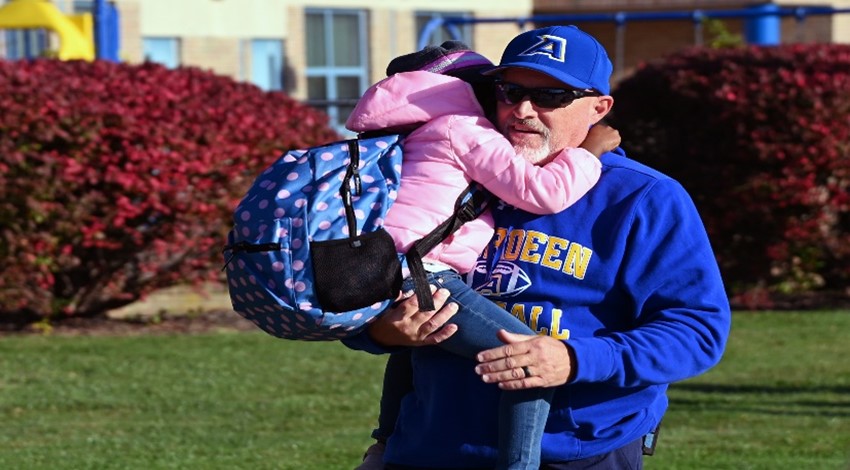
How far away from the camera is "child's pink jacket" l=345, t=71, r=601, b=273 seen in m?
3.21

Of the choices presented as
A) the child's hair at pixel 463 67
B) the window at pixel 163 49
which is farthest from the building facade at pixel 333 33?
the child's hair at pixel 463 67

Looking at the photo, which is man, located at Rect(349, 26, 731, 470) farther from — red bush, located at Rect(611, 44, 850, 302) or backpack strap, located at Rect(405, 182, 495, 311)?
red bush, located at Rect(611, 44, 850, 302)

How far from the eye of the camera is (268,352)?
10.4 meters

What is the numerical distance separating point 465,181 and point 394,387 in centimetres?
69

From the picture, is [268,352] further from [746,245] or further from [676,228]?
[676,228]

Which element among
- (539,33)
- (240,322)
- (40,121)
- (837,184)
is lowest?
(240,322)

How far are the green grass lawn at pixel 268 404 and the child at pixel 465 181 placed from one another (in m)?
3.79

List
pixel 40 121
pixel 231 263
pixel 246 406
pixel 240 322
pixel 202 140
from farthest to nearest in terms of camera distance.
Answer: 1. pixel 240 322
2. pixel 202 140
3. pixel 40 121
4. pixel 246 406
5. pixel 231 263

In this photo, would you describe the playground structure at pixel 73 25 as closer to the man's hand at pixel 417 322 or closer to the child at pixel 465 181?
the child at pixel 465 181

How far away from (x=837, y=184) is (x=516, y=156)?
32.4ft

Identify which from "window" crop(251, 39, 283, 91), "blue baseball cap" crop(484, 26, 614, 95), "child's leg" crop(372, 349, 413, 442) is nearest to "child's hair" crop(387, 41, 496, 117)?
"blue baseball cap" crop(484, 26, 614, 95)

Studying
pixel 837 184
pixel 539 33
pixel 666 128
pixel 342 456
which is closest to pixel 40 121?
pixel 342 456

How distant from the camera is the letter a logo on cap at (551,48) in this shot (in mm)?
3252

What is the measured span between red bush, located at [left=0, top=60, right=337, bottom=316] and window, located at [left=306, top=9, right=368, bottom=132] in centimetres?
1638
